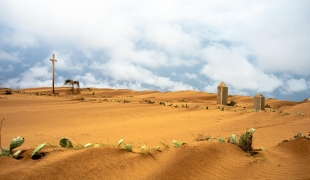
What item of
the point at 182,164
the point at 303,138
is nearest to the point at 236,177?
the point at 182,164

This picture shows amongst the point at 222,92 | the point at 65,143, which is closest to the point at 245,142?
the point at 65,143

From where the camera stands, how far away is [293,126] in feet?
24.3

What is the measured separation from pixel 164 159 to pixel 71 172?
3.45 ft

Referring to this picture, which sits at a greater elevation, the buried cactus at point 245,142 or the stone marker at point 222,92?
the stone marker at point 222,92

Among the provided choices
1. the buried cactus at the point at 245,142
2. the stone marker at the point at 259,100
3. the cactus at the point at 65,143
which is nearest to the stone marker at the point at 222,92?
the stone marker at the point at 259,100

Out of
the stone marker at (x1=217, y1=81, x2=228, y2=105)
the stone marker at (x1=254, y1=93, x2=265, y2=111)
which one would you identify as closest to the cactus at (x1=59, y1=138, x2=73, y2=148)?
the stone marker at (x1=254, y1=93, x2=265, y2=111)

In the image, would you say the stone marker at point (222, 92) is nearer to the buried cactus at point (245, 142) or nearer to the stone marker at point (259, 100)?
the stone marker at point (259, 100)

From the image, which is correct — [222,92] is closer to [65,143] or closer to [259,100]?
[259,100]

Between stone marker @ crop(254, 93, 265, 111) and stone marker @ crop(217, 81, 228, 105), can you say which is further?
stone marker @ crop(217, 81, 228, 105)

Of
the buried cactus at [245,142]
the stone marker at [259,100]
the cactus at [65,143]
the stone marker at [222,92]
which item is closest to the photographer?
the cactus at [65,143]

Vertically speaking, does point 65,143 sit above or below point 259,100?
below

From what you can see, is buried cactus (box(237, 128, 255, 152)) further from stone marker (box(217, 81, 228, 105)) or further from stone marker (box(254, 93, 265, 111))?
stone marker (box(217, 81, 228, 105))

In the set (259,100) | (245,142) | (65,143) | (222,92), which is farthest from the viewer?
(222,92)

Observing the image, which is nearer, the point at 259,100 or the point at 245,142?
the point at 245,142
